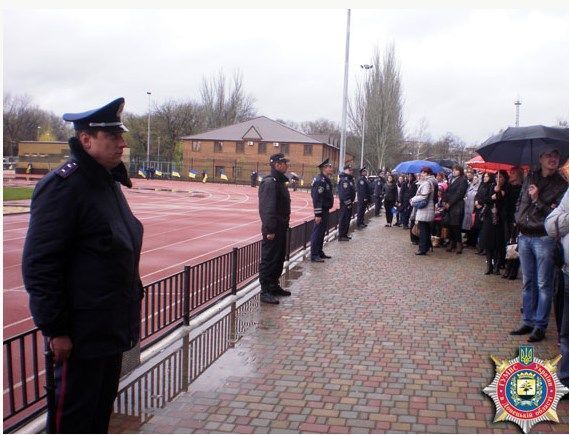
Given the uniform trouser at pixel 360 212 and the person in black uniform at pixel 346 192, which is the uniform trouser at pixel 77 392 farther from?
the uniform trouser at pixel 360 212

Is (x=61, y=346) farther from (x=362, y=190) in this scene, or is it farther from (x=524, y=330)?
(x=362, y=190)

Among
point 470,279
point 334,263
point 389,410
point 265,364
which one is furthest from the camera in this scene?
point 334,263

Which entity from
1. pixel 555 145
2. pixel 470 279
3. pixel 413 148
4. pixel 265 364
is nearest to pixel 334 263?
pixel 470 279

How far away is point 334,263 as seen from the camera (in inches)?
440

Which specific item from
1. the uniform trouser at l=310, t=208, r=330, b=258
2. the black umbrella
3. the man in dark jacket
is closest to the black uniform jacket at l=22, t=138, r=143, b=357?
the man in dark jacket

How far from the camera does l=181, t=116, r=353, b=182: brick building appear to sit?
6469 centimetres

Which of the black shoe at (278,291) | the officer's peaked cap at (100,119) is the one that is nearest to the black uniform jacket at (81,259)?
the officer's peaked cap at (100,119)

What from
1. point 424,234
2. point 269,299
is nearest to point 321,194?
point 424,234

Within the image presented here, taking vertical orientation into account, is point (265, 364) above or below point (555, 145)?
below

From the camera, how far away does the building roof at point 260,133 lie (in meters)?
65.9

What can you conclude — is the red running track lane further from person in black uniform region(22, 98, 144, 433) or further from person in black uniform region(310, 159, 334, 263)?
person in black uniform region(22, 98, 144, 433)

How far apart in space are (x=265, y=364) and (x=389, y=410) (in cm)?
143

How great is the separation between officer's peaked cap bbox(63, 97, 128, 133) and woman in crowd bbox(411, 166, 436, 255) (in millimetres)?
9755

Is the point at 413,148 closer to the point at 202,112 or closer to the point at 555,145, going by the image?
the point at 202,112
